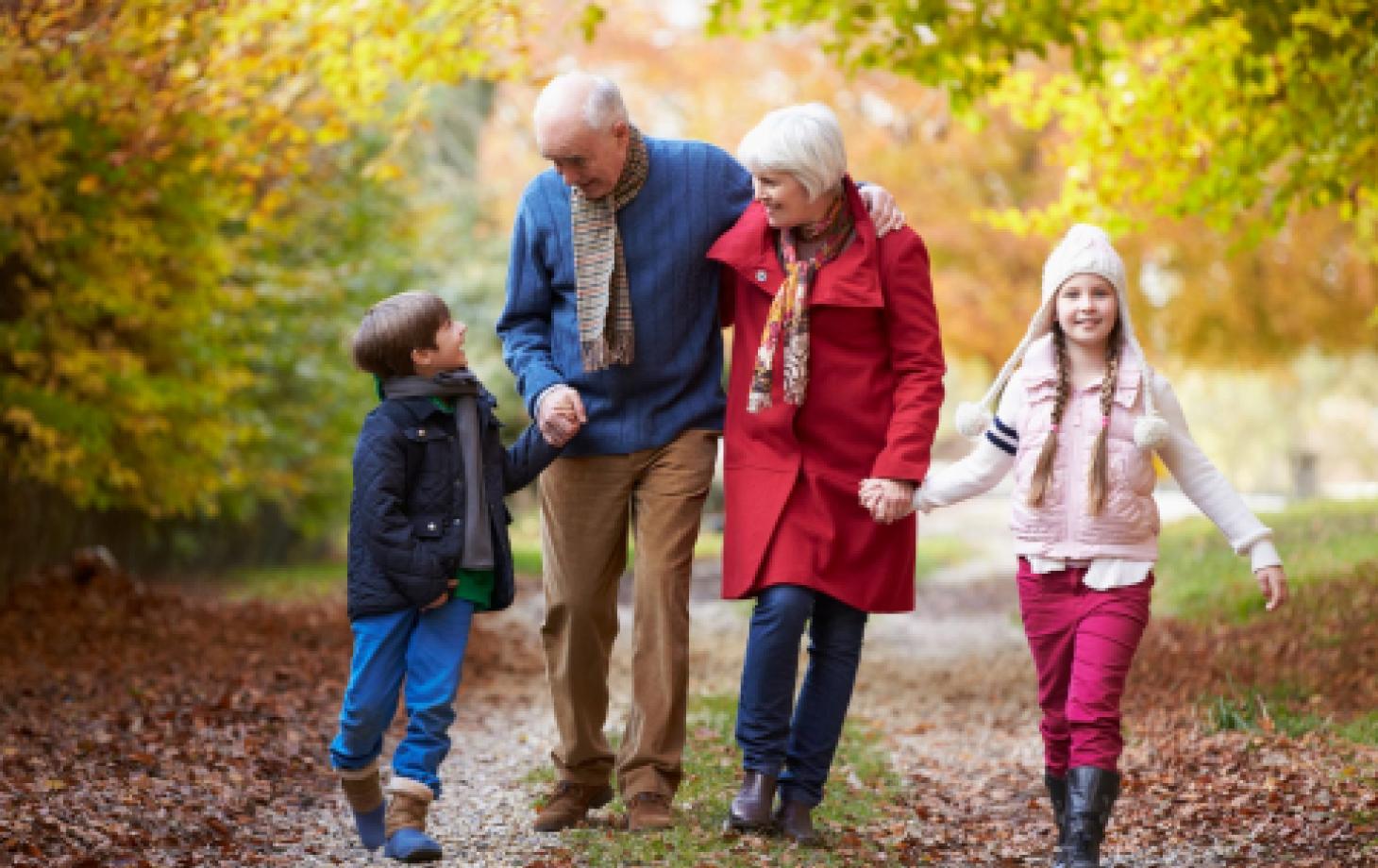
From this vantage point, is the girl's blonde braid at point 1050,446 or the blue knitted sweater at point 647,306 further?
the blue knitted sweater at point 647,306

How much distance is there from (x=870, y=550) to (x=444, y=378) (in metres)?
1.26

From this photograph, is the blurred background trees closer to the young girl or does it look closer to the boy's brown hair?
the boy's brown hair

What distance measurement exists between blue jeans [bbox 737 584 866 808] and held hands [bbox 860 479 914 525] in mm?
299

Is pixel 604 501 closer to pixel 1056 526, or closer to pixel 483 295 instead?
pixel 1056 526

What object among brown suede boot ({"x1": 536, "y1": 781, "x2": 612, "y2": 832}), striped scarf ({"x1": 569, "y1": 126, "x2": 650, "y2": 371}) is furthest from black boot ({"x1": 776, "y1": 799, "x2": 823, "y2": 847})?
striped scarf ({"x1": 569, "y1": 126, "x2": 650, "y2": 371})

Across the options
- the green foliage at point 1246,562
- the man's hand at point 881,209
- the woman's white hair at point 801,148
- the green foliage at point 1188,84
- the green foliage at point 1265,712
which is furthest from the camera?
the green foliage at point 1246,562

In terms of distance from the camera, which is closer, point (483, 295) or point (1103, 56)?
point (1103, 56)

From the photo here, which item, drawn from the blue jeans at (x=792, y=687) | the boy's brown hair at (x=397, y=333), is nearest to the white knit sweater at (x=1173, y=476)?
the blue jeans at (x=792, y=687)

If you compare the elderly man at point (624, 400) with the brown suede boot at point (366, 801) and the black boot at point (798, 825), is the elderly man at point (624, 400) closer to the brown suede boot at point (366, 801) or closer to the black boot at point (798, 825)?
the black boot at point (798, 825)

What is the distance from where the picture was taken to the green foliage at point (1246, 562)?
9523 mm

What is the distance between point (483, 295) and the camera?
19.6 meters

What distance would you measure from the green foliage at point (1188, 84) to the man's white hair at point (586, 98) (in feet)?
11.7

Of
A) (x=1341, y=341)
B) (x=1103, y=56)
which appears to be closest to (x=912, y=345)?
(x=1103, y=56)

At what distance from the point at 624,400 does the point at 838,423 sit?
24.6 inches
